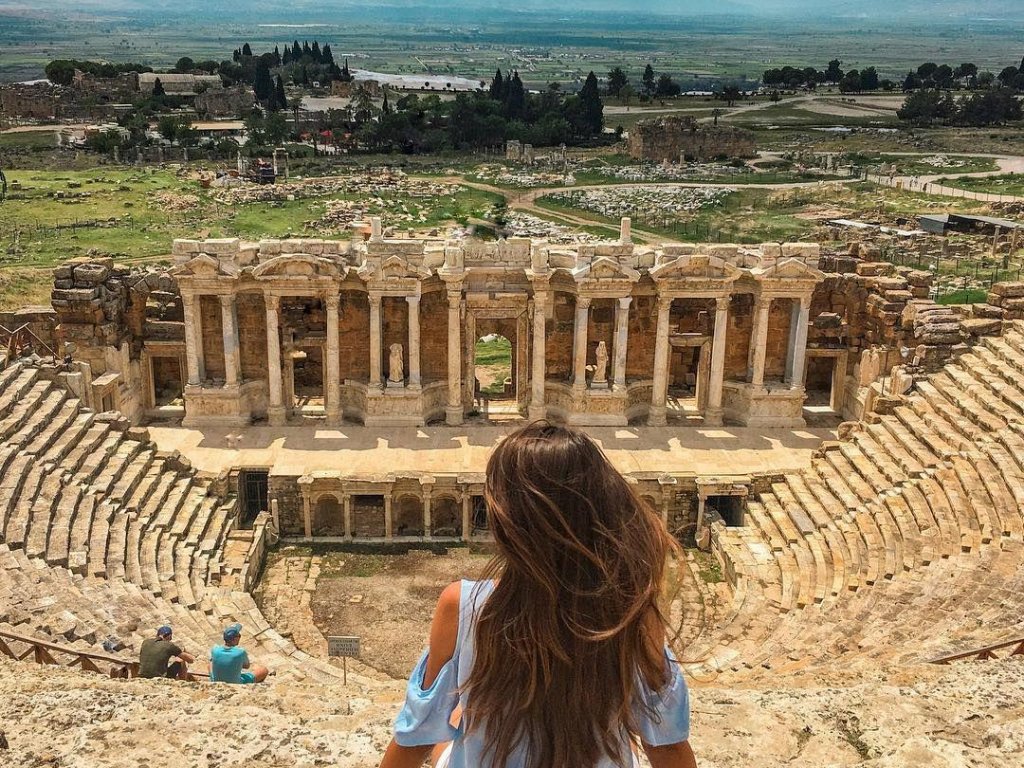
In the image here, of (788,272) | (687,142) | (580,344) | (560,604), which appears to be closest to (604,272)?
(580,344)

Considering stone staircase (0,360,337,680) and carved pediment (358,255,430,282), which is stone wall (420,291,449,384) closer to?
carved pediment (358,255,430,282)

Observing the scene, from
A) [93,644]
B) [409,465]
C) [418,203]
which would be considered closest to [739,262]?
[409,465]

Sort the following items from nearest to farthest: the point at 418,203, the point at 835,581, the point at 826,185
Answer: the point at 835,581 < the point at 418,203 < the point at 826,185

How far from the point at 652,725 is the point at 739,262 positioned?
71.4ft

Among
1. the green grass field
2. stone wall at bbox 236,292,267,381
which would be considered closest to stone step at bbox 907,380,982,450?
stone wall at bbox 236,292,267,381

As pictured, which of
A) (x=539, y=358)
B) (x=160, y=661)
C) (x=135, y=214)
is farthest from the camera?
(x=135, y=214)

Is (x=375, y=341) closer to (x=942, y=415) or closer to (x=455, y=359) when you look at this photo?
(x=455, y=359)

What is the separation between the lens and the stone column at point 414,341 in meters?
24.4

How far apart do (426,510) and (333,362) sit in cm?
485

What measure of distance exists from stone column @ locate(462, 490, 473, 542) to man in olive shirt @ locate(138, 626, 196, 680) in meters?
10.3

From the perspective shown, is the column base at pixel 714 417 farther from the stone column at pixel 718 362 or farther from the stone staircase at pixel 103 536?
the stone staircase at pixel 103 536

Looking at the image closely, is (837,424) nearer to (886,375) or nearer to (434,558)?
(886,375)

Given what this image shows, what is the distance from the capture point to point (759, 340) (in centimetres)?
2516

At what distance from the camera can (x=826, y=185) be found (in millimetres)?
66062
